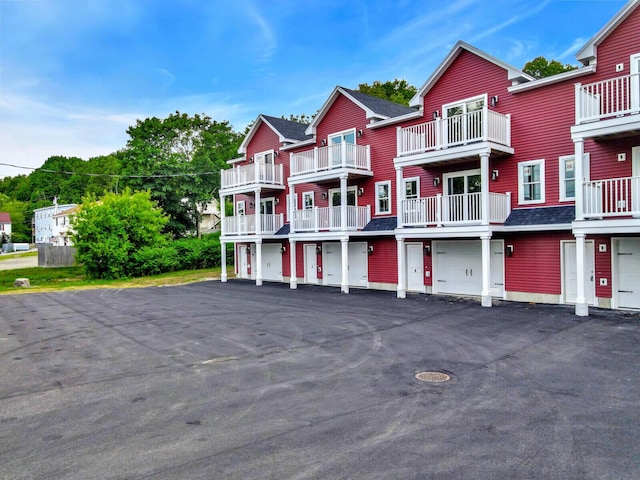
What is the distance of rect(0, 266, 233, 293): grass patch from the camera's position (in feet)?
82.4

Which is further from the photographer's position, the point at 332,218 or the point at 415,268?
the point at 332,218

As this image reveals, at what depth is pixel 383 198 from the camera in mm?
20172

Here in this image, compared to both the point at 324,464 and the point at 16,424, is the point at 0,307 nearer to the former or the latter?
the point at 16,424

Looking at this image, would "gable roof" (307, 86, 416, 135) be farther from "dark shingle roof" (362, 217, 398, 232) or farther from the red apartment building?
"dark shingle roof" (362, 217, 398, 232)

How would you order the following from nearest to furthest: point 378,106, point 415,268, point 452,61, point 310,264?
point 452,61
point 415,268
point 378,106
point 310,264

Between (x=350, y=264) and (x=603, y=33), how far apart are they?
1323 cm

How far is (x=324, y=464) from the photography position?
4.37m

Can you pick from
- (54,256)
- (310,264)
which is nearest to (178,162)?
(54,256)

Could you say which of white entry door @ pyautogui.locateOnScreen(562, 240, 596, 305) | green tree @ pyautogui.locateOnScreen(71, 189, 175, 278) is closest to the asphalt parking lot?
white entry door @ pyautogui.locateOnScreen(562, 240, 596, 305)

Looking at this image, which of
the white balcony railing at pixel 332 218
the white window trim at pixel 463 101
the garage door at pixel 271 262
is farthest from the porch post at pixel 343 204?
the garage door at pixel 271 262

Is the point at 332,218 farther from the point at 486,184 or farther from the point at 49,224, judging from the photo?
the point at 49,224

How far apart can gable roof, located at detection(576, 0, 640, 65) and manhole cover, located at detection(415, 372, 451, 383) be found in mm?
12061

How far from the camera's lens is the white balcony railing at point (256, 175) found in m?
23.7

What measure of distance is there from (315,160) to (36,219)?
82.5m
